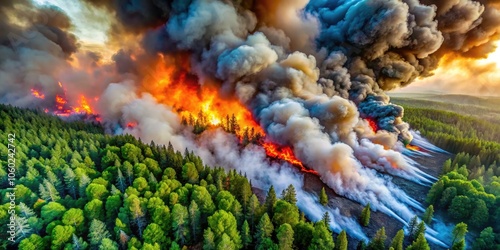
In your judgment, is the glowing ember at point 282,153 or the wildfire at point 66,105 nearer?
the glowing ember at point 282,153

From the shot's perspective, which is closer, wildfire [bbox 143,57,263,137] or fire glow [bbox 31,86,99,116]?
wildfire [bbox 143,57,263,137]

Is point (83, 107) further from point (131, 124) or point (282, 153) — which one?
point (282, 153)

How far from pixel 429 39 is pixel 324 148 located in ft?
229

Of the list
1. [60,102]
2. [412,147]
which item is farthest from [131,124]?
[412,147]

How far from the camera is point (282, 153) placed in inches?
3607

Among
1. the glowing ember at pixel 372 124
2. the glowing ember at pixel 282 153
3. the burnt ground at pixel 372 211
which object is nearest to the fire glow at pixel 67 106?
the glowing ember at pixel 282 153

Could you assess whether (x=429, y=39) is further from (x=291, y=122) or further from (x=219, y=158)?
(x=219, y=158)

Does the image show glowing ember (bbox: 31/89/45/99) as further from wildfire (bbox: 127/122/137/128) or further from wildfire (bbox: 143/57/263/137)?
wildfire (bbox: 127/122/137/128)

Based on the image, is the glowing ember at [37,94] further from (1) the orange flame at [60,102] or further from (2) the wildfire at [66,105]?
(1) the orange flame at [60,102]

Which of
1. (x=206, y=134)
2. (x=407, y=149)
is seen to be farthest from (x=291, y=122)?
(x=407, y=149)

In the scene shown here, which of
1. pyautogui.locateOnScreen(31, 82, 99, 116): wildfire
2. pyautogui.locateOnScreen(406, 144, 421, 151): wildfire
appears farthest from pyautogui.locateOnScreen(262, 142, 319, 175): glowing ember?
pyautogui.locateOnScreen(31, 82, 99, 116): wildfire

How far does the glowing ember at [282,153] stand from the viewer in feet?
285

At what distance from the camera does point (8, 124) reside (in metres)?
89.4

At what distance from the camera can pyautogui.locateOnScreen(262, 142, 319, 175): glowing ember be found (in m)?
86.8
